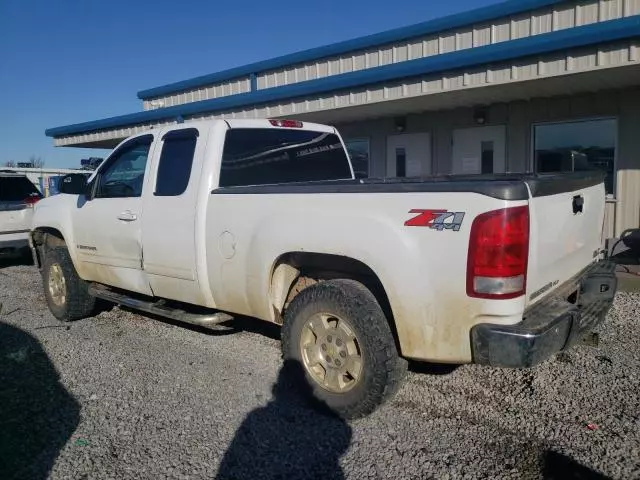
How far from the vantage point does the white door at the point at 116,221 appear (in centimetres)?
515

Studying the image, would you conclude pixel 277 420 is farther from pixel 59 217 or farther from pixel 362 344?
pixel 59 217

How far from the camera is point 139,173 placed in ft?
17.4

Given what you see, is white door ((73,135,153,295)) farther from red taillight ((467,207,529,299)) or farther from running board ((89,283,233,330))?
red taillight ((467,207,529,299))

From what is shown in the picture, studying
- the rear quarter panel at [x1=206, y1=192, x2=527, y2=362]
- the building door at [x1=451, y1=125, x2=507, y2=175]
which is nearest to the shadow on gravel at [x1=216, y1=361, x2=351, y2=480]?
the rear quarter panel at [x1=206, y1=192, x2=527, y2=362]

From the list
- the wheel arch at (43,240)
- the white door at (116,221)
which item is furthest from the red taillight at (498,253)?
the wheel arch at (43,240)

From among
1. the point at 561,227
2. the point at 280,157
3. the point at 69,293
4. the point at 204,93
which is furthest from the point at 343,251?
the point at 204,93

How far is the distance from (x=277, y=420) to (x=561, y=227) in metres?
2.23

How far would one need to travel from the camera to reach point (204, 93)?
16219 millimetres

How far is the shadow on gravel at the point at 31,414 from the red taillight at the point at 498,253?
263 cm

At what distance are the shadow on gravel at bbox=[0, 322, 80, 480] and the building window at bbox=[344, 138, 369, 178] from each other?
307 inches

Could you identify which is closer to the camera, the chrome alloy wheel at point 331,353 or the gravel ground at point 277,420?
the gravel ground at point 277,420

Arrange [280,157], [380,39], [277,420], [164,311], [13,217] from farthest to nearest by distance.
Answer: [380,39]
[13,217]
[280,157]
[164,311]
[277,420]

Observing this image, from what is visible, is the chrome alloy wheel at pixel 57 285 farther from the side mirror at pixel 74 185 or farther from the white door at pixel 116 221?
the side mirror at pixel 74 185

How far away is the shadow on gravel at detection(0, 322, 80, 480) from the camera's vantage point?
125 inches
